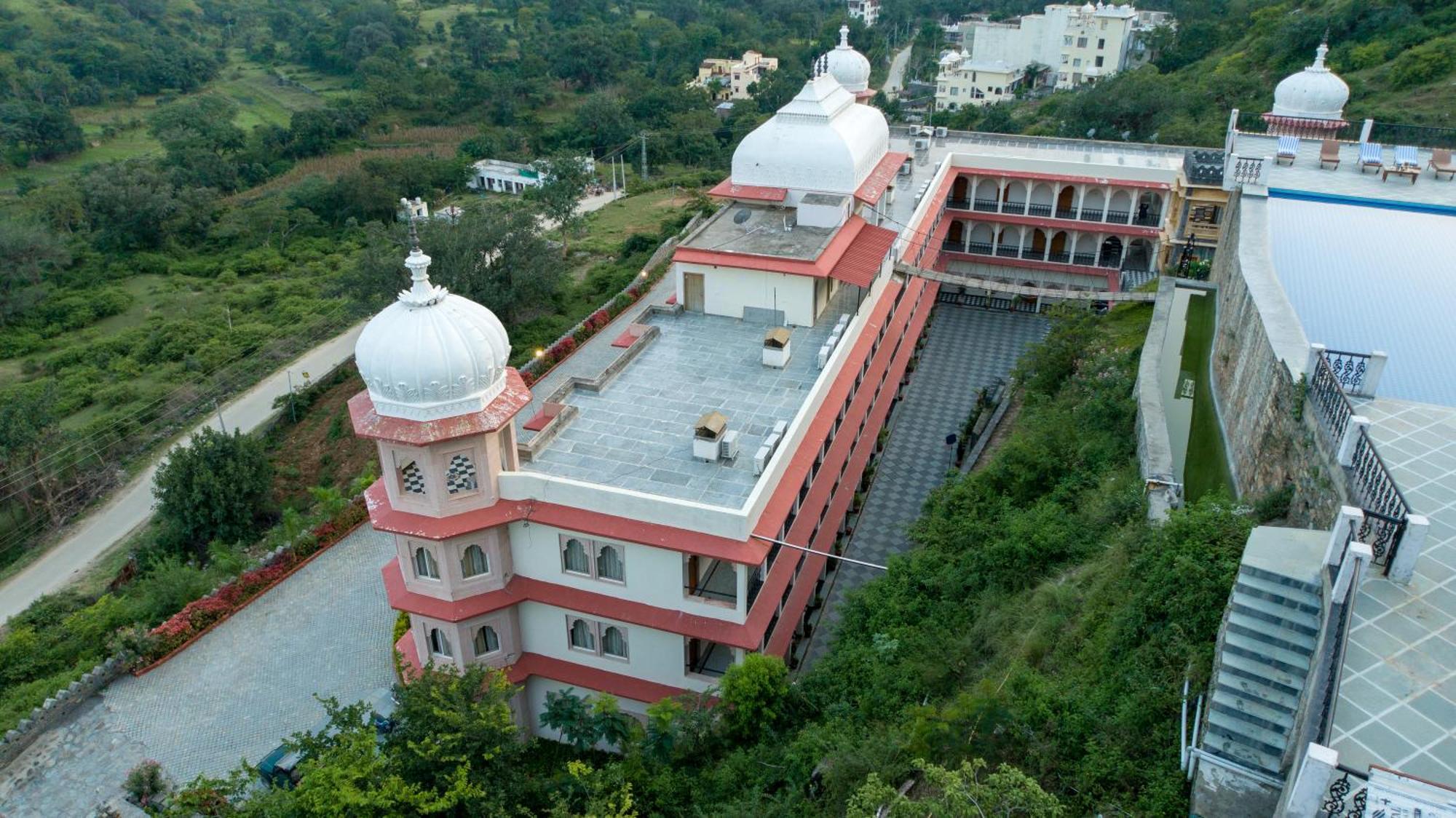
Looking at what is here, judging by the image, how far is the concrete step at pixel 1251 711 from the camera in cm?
1029

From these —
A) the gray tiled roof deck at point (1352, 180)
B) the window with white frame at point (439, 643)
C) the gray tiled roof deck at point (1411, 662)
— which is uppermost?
the gray tiled roof deck at point (1352, 180)

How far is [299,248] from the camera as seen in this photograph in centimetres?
6612

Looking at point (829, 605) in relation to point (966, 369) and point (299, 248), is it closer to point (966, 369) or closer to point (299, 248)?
point (966, 369)

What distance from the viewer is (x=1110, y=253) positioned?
133 ft

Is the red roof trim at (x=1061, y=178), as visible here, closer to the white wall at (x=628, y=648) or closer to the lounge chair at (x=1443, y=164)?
the lounge chair at (x=1443, y=164)

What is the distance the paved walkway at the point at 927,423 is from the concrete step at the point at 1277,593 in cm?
1032

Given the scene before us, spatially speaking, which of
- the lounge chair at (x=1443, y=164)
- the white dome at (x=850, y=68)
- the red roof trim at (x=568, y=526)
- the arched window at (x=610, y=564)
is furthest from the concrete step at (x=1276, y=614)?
the white dome at (x=850, y=68)

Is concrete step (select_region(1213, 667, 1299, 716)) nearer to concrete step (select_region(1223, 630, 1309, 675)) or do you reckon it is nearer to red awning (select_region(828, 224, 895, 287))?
concrete step (select_region(1223, 630, 1309, 675))

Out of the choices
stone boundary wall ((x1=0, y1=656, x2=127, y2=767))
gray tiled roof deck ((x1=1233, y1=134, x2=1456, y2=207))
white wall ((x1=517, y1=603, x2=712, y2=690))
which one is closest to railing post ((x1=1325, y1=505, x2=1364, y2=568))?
white wall ((x1=517, y1=603, x2=712, y2=690))

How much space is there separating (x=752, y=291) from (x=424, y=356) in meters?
11.3

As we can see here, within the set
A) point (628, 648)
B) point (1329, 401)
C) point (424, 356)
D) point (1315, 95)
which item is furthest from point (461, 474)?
point (1315, 95)

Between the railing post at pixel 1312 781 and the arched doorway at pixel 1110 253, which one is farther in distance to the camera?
the arched doorway at pixel 1110 253

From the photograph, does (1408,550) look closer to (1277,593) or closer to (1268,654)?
(1277,593)

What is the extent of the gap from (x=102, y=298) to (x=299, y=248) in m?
12.6
